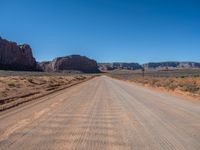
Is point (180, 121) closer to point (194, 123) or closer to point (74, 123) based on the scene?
point (194, 123)

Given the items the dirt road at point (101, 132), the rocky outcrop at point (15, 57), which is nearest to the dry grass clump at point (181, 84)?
the dirt road at point (101, 132)

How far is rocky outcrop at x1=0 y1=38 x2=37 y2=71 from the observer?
15338cm

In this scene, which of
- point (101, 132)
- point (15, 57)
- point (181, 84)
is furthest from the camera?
point (15, 57)

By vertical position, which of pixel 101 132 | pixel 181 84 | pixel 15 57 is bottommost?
pixel 181 84

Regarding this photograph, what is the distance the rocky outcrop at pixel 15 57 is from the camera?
153m

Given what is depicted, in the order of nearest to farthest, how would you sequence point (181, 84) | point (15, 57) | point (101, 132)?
1. point (101, 132)
2. point (181, 84)
3. point (15, 57)

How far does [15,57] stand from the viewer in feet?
537

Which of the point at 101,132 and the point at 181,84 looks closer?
the point at 101,132

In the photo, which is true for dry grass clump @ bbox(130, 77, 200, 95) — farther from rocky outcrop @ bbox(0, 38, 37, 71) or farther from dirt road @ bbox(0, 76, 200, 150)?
rocky outcrop @ bbox(0, 38, 37, 71)

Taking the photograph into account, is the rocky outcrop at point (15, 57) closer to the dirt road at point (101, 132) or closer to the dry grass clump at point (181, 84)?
the dry grass clump at point (181, 84)

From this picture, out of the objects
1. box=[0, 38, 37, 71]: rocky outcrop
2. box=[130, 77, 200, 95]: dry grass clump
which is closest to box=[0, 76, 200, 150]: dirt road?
box=[130, 77, 200, 95]: dry grass clump

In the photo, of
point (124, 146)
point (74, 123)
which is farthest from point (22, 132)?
point (124, 146)

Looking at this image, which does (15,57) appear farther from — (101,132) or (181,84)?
(101,132)

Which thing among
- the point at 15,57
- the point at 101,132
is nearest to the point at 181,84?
the point at 101,132
